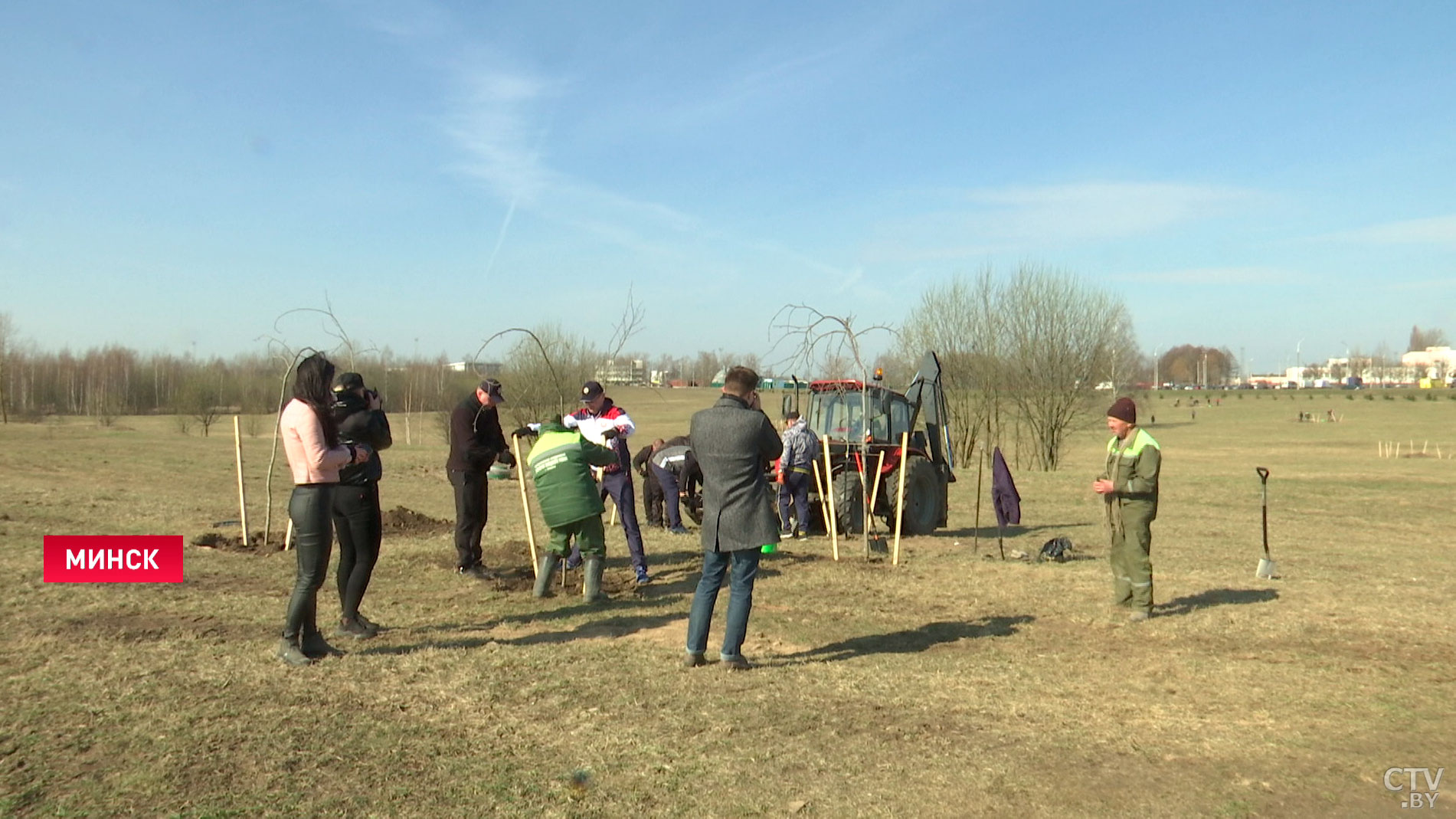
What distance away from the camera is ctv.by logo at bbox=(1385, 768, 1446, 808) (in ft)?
14.3

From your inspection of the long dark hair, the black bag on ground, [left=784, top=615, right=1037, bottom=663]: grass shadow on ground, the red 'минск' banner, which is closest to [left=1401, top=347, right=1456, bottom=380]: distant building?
the black bag on ground

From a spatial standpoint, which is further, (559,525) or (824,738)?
(559,525)

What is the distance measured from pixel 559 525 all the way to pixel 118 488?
12600 mm

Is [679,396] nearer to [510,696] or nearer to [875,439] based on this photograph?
[875,439]

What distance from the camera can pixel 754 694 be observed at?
19.0 ft

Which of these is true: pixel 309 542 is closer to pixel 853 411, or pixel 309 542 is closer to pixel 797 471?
pixel 797 471

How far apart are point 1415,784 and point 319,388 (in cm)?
591

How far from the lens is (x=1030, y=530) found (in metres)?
14.9

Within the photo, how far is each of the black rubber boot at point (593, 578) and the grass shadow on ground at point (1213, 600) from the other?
178 inches

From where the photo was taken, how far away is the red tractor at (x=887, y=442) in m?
12.8

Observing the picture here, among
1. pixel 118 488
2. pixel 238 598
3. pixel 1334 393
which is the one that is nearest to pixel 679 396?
pixel 118 488

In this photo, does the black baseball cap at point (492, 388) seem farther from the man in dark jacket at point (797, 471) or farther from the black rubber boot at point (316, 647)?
the man in dark jacket at point (797, 471)

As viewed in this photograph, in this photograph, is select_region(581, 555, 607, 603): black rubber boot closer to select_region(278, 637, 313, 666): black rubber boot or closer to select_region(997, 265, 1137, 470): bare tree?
select_region(278, 637, 313, 666): black rubber boot

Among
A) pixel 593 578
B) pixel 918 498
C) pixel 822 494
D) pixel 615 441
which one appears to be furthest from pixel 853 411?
pixel 593 578
